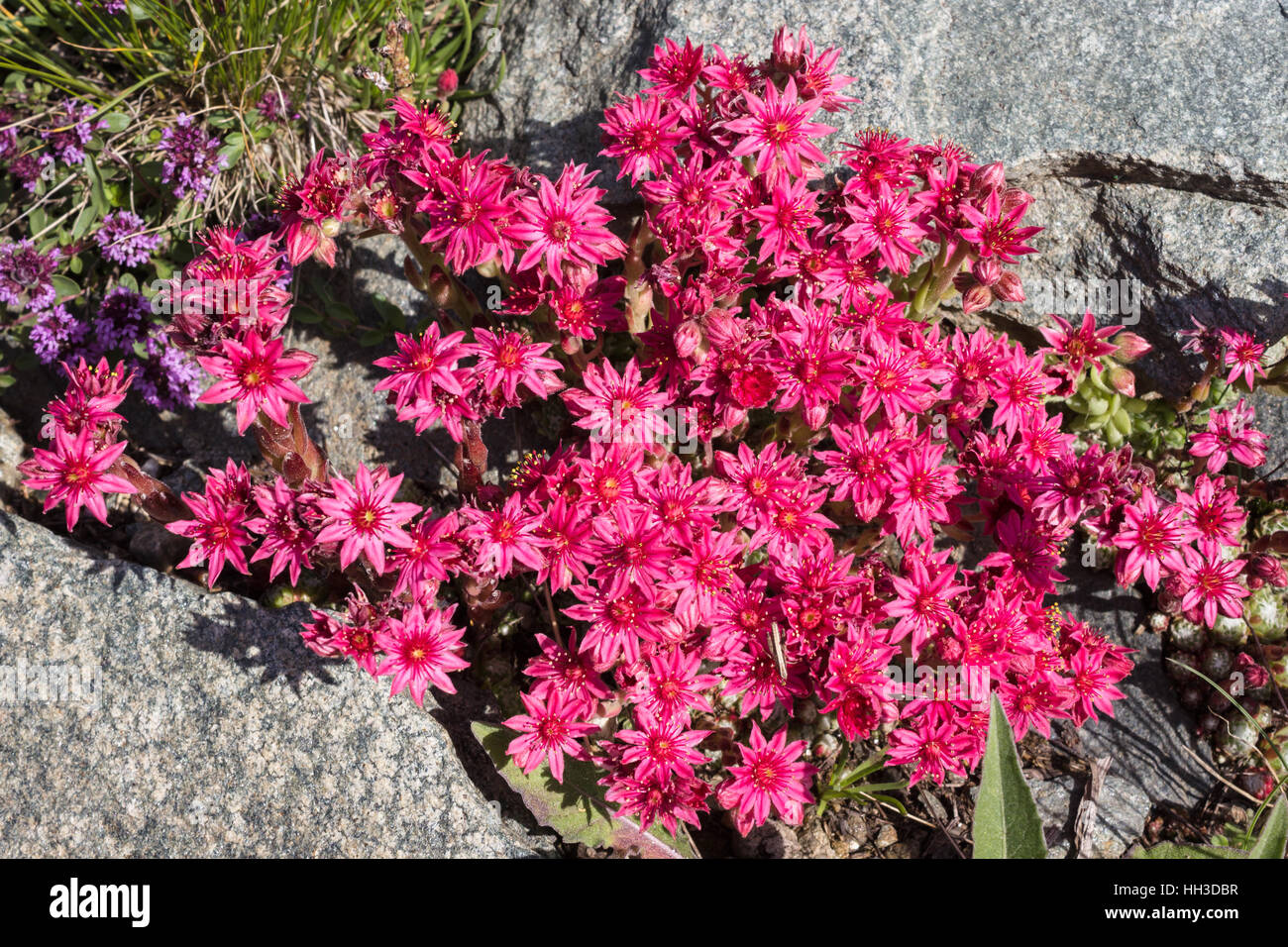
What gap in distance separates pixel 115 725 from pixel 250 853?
0.66 metres

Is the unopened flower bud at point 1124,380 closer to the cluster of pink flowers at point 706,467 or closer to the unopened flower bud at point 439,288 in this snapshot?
the cluster of pink flowers at point 706,467

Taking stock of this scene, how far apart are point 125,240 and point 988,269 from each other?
374cm

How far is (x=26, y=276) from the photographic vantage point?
13.8 feet

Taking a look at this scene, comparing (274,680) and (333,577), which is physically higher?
(333,577)

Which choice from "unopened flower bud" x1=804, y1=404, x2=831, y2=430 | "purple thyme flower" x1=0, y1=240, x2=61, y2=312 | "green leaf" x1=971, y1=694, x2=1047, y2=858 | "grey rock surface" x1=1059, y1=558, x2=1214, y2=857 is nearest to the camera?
"green leaf" x1=971, y1=694, x2=1047, y2=858

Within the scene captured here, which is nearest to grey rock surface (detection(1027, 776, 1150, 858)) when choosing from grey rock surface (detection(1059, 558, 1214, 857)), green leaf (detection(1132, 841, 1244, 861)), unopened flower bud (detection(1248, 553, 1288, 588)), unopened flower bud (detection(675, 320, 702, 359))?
grey rock surface (detection(1059, 558, 1214, 857))

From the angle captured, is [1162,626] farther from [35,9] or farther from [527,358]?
[35,9]

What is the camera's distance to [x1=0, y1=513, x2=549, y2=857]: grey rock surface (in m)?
3.27

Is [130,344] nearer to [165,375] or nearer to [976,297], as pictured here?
[165,375]

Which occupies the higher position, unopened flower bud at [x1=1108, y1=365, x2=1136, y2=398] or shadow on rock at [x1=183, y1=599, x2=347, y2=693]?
unopened flower bud at [x1=1108, y1=365, x2=1136, y2=398]

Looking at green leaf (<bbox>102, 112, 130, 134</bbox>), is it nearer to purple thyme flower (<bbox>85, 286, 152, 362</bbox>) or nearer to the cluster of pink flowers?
purple thyme flower (<bbox>85, 286, 152, 362</bbox>)

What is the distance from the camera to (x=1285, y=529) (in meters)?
4.12
